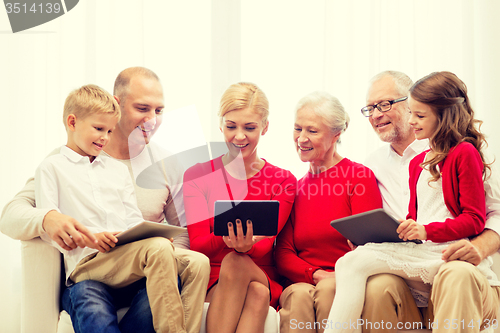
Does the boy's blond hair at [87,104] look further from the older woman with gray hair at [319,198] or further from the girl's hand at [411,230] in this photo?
the girl's hand at [411,230]

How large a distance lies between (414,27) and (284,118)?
1.03 metres

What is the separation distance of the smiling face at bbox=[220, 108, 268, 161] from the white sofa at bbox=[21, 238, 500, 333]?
674mm

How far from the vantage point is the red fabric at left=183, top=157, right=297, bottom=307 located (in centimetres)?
168

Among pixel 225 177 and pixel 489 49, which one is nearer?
pixel 225 177

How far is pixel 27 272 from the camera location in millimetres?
1484

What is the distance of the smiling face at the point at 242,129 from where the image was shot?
1770 mm

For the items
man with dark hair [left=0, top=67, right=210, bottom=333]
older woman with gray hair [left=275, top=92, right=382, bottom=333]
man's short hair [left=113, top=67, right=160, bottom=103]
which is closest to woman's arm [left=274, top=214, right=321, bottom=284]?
older woman with gray hair [left=275, top=92, right=382, bottom=333]

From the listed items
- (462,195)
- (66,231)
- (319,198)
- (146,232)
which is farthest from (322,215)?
(66,231)

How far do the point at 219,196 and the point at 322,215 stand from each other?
44 cm

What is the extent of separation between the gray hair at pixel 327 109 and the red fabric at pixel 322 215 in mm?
166

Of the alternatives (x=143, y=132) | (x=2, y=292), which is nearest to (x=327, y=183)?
(x=143, y=132)

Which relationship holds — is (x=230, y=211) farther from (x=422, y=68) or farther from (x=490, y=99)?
(x=490, y=99)

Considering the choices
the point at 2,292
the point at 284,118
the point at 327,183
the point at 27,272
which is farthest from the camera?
the point at 284,118

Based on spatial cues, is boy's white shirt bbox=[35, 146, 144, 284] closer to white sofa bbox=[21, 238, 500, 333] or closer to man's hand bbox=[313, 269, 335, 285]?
white sofa bbox=[21, 238, 500, 333]
